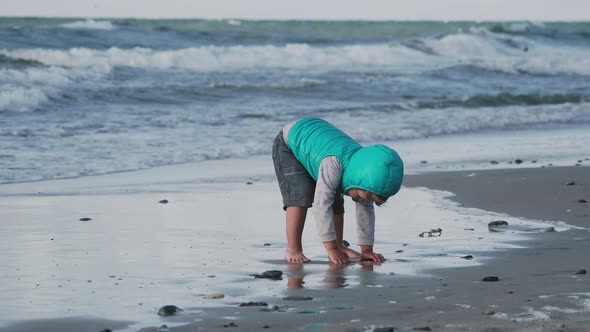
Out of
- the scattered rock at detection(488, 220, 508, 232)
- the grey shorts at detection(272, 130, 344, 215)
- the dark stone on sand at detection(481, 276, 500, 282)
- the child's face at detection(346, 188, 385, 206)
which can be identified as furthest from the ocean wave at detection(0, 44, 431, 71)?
the dark stone on sand at detection(481, 276, 500, 282)

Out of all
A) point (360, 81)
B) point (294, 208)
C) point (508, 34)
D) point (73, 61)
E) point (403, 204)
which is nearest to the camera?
point (294, 208)

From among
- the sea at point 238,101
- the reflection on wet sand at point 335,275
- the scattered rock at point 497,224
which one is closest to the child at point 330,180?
the reflection on wet sand at point 335,275

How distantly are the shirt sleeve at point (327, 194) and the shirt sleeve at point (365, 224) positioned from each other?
0.54 feet

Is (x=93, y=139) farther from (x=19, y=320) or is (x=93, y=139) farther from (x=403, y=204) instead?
(x=19, y=320)

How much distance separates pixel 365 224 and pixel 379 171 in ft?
1.84

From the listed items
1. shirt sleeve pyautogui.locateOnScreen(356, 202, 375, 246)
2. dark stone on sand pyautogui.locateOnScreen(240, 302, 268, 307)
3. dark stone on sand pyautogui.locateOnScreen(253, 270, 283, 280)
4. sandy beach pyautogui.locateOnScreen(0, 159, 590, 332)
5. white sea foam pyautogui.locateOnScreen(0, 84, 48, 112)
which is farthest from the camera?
white sea foam pyautogui.locateOnScreen(0, 84, 48, 112)

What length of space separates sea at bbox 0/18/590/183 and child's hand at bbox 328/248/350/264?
182 inches

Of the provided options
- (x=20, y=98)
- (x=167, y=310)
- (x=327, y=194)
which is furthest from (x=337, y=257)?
(x=20, y=98)

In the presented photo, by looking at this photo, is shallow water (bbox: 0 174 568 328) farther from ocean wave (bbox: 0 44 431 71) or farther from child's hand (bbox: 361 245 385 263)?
ocean wave (bbox: 0 44 431 71)

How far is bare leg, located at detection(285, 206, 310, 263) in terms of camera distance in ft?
18.3

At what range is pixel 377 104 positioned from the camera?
1823 centimetres

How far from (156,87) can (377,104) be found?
3.99m

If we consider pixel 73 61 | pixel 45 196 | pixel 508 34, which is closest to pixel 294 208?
pixel 45 196

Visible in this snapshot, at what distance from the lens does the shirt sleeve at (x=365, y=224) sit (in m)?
5.67
